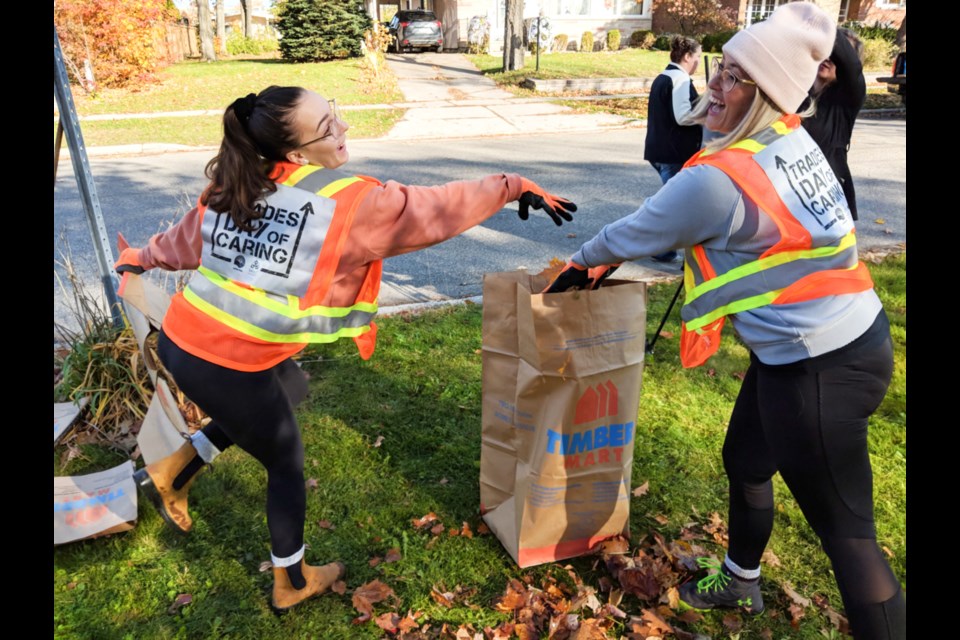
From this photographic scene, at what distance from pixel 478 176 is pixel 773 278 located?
7692 millimetres

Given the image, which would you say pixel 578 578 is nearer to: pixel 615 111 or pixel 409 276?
pixel 409 276

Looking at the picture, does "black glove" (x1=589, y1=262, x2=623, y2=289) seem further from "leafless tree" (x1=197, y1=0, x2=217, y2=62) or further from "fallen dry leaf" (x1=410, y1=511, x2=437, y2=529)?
"leafless tree" (x1=197, y1=0, x2=217, y2=62)

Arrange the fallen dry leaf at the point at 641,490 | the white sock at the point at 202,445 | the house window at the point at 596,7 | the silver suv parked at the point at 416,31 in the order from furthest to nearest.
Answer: the house window at the point at 596,7 → the silver suv parked at the point at 416,31 → the fallen dry leaf at the point at 641,490 → the white sock at the point at 202,445

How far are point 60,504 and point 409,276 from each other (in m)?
3.48

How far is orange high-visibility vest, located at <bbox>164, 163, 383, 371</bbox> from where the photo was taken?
6.89 ft

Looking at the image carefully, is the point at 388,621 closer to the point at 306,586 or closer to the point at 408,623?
the point at 408,623

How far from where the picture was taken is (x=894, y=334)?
470cm

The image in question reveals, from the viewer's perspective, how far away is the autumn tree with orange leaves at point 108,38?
1744 cm

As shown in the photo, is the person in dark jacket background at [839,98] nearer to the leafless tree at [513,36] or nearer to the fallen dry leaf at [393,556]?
the fallen dry leaf at [393,556]

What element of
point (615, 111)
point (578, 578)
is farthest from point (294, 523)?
point (615, 111)

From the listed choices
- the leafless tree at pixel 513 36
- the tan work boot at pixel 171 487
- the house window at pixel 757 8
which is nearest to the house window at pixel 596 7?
the house window at pixel 757 8

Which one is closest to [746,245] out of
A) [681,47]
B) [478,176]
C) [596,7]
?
[681,47]

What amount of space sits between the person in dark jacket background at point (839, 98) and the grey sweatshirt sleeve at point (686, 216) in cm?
271

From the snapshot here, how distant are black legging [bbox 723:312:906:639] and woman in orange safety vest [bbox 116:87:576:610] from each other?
1043mm
